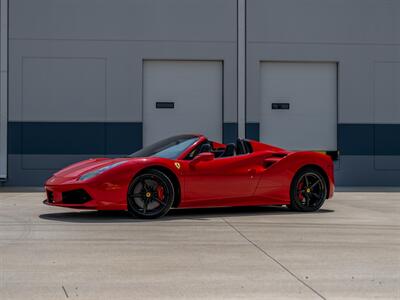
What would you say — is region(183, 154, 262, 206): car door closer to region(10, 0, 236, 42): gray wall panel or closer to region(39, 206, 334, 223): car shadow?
region(39, 206, 334, 223): car shadow

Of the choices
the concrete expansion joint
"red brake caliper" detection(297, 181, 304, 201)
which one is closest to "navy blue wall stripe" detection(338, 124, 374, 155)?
"red brake caliper" detection(297, 181, 304, 201)

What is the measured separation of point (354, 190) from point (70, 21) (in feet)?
25.5

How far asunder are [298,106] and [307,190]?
20.7 feet

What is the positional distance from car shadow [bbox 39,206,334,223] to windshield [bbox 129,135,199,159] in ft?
2.88

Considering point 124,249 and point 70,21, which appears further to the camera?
point 70,21

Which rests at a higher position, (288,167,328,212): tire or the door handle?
the door handle

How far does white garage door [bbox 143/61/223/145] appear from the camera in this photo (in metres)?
15.5

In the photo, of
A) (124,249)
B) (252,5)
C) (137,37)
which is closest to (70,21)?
(137,37)

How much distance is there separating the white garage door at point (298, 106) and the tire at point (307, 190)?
6.00 m

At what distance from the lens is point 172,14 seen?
15.6m

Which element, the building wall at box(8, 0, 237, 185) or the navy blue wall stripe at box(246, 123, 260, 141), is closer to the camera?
the building wall at box(8, 0, 237, 185)

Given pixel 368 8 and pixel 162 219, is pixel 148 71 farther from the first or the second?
pixel 162 219

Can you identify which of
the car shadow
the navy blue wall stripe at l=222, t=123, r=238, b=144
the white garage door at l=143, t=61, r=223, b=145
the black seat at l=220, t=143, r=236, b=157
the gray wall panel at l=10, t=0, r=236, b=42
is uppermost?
the gray wall panel at l=10, t=0, r=236, b=42

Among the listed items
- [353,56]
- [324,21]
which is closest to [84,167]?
[324,21]
